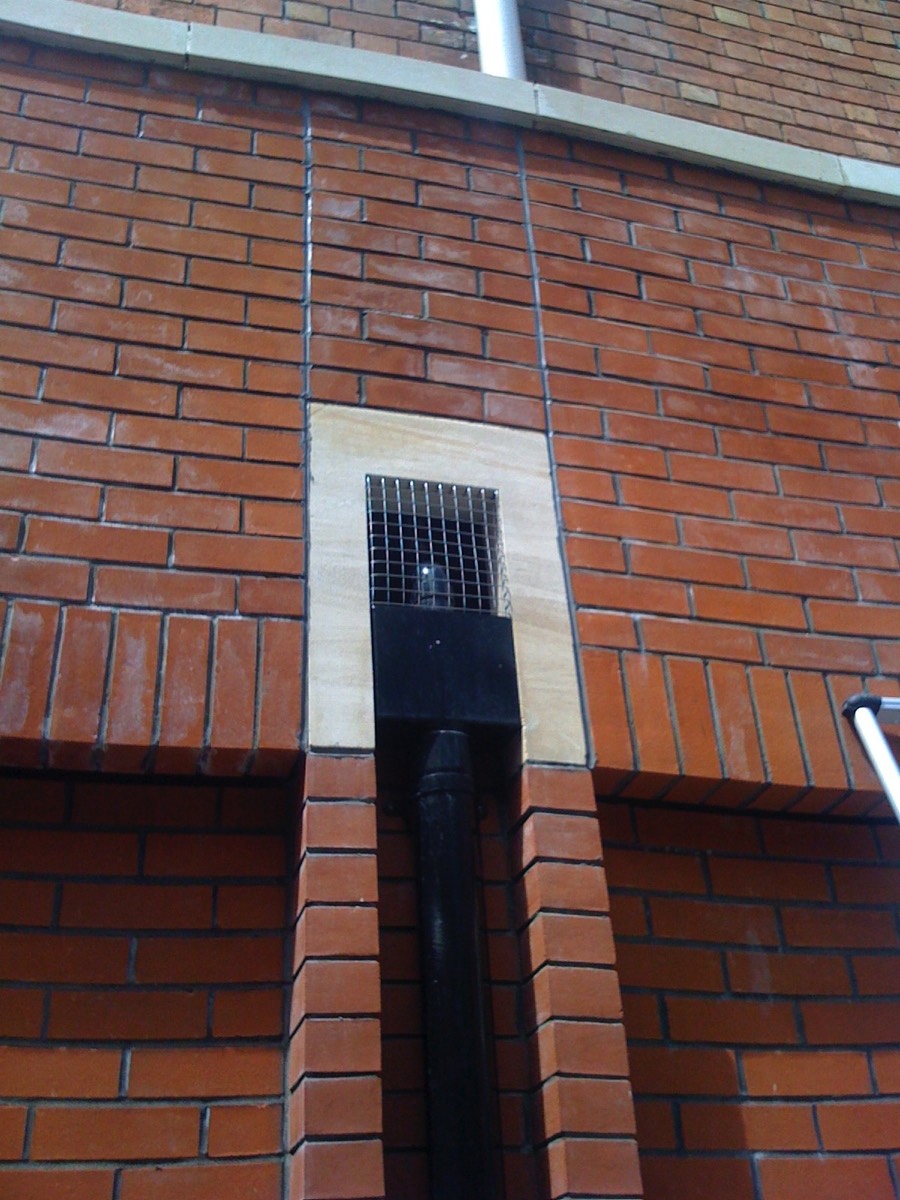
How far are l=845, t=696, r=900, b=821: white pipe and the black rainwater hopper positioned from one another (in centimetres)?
71

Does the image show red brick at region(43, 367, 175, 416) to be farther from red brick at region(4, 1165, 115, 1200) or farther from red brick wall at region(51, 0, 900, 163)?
red brick at region(4, 1165, 115, 1200)

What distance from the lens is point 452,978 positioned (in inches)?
81.0

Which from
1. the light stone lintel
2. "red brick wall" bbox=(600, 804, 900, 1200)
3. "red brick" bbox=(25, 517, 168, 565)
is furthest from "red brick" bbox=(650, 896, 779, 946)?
the light stone lintel

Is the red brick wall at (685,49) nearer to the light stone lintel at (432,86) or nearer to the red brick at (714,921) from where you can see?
the light stone lintel at (432,86)

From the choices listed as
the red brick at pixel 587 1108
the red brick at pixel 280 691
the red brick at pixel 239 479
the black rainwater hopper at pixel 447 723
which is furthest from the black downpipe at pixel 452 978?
the red brick at pixel 239 479

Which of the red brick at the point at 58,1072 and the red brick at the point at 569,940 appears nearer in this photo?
the red brick at the point at 58,1072

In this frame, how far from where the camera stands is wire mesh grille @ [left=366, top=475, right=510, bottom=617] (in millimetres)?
2471

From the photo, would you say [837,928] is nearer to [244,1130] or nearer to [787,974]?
[787,974]

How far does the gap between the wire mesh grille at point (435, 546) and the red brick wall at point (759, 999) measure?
21.0 inches

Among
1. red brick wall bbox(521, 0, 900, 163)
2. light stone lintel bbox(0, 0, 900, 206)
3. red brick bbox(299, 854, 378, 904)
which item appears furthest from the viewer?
red brick wall bbox(521, 0, 900, 163)

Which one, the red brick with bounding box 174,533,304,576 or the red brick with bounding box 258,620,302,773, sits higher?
the red brick with bounding box 174,533,304,576

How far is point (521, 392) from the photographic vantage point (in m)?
2.79

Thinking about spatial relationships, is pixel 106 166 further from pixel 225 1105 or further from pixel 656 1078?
pixel 656 1078

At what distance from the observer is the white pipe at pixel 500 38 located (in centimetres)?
341
